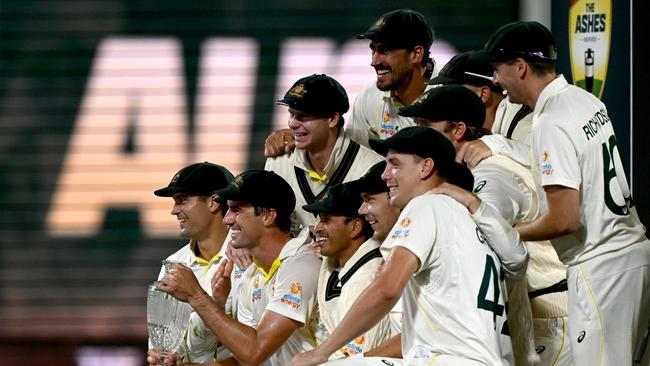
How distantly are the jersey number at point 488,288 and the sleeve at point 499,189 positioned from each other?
40 centimetres

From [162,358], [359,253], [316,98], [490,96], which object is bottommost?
[162,358]

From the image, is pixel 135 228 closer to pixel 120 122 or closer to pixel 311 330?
pixel 120 122

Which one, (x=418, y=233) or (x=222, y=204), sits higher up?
(x=418, y=233)

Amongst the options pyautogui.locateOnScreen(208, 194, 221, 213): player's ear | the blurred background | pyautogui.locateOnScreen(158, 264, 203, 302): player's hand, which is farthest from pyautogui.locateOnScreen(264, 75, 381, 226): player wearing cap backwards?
the blurred background

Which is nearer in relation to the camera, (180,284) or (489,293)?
(489,293)

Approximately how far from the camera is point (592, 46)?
7.19 m

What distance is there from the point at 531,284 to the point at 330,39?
477cm

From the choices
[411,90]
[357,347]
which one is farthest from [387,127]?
[357,347]

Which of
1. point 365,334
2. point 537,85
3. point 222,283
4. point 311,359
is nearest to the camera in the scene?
point 311,359

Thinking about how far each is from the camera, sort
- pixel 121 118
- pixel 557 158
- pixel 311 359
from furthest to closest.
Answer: pixel 121 118 < pixel 557 158 < pixel 311 359

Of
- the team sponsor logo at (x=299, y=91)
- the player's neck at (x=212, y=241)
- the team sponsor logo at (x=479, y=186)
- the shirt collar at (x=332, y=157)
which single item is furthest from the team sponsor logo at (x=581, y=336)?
the player's neck at (x=212, y=241)

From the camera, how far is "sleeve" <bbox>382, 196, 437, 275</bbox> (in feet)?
15.0

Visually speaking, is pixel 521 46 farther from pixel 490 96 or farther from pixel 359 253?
pixel 359 253

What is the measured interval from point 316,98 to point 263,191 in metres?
0.61
